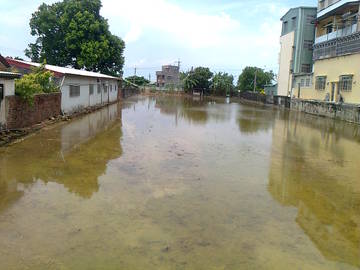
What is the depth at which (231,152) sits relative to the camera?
12.6 meters

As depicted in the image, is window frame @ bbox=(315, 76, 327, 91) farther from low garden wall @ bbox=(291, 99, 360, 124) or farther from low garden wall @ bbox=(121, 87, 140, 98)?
low garden wall @ bbox=(121, 87, 140, 98)

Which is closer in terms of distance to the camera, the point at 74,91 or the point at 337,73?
the point at 74,91

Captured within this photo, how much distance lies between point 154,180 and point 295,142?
883 cm

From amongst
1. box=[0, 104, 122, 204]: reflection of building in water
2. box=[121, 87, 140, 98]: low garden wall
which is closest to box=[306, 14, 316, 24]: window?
box=[121, 87, 140, 98]: low garden wall

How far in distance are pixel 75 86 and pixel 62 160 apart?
572 inches

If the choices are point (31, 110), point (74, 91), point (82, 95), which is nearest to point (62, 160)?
point (31, 110)

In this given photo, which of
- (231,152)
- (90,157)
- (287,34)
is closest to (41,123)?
(90,157)

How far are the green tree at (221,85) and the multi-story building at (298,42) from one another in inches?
1169

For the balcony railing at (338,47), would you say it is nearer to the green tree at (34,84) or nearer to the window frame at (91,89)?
the window frame at (91,89)

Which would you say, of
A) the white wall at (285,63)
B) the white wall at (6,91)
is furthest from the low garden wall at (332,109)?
the white wall at (6,91)

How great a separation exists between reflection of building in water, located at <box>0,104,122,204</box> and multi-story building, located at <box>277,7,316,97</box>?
3045cm

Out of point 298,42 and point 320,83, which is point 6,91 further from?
point 298,42

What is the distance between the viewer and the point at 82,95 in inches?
1006

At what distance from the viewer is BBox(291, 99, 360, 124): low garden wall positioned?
24.6 metres
